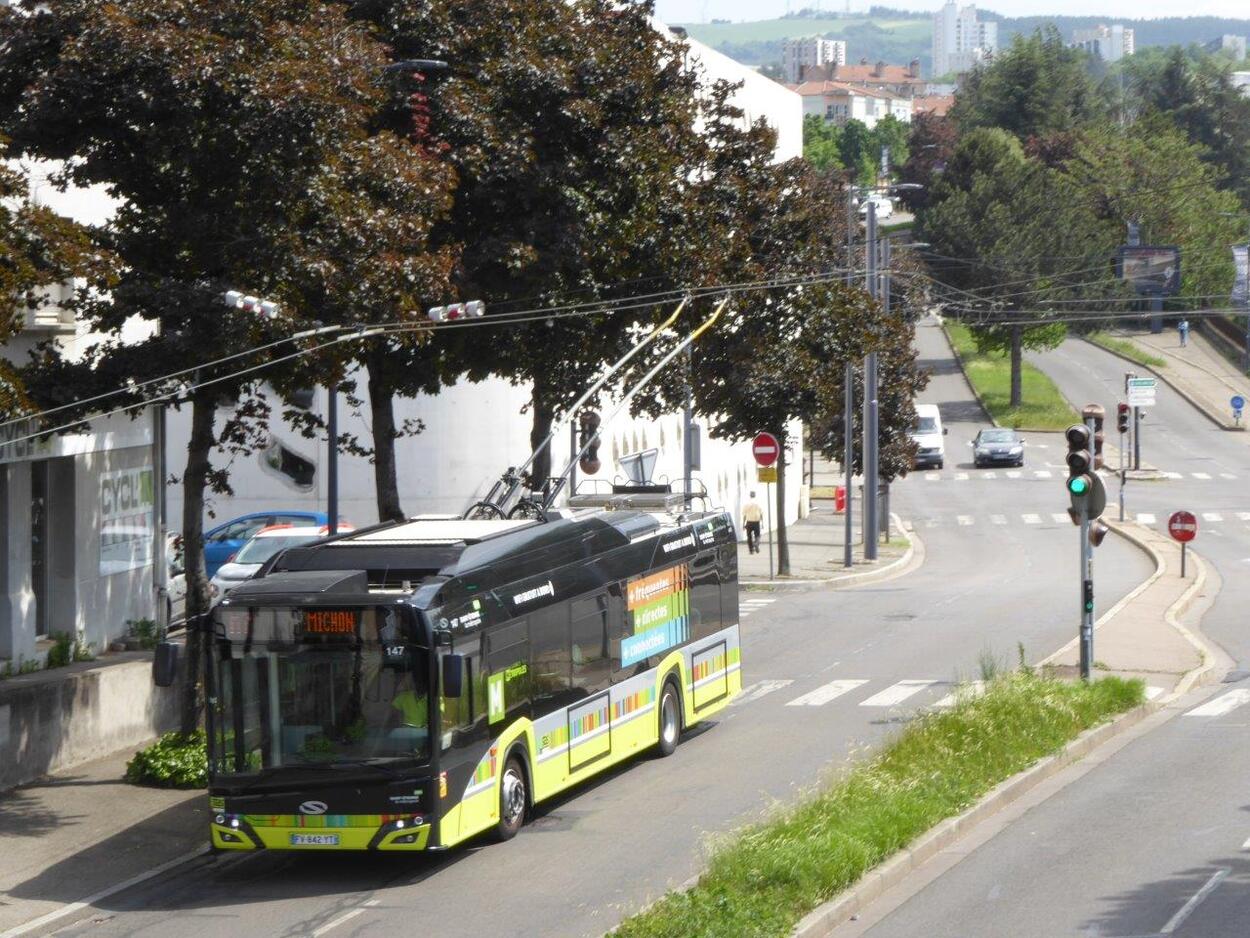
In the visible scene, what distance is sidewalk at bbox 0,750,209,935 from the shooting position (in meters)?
15.3

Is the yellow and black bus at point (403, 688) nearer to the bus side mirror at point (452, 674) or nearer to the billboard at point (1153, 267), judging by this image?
the bus side mirror at point (452, 674)

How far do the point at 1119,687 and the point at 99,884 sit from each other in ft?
41.7

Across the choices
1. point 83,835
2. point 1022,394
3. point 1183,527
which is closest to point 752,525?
point 1183,527

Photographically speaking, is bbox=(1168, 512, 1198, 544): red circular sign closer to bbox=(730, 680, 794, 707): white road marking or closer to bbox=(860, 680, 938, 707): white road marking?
bbox=(860, 680, 938, 707): white road marking

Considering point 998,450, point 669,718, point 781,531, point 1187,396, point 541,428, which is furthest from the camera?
point 1187,396

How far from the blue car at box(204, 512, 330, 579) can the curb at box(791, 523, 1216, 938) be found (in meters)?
15.0

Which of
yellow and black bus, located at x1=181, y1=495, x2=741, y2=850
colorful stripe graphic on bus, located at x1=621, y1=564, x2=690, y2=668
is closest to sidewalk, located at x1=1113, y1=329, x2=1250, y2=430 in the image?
colorful stripe graphic on bus, located at x1=621, y1=564, x2=690, y2=668

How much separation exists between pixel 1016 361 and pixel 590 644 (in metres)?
71.8

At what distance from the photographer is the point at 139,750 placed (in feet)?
67.9

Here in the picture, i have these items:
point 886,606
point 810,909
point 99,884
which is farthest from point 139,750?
point 886,606

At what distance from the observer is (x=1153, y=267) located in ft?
253

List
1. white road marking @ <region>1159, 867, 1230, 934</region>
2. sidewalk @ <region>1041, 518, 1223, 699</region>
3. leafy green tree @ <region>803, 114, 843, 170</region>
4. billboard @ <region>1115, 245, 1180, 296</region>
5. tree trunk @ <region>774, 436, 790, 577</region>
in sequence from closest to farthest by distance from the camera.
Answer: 1. white road marking @ <region>1159, 867, 1230, 934</region>
2. sidewalk @ <region>1041, 518, 1223, 699</region>
3. tree trunk @ <region>774, 436, 790, 577</region>
4. billboard @ <region>1115, 245, 1180, 296</region>
5. leafy green tree @ <region>803, 114, 843, 170</region>

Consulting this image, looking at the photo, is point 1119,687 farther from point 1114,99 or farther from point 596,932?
point 1114,99

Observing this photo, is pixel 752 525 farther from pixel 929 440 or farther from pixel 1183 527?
pixel 929 440
